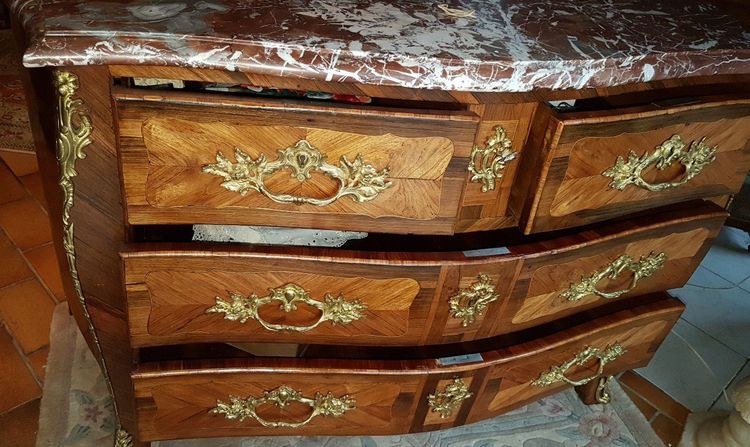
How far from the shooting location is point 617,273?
0.89 meters

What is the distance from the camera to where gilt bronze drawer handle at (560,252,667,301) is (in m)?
0.87

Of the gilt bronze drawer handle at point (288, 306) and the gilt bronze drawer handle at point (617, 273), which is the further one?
the gilt bronze drawer handle at point (617, 273)

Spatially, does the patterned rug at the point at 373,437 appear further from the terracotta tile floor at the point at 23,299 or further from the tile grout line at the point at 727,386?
the tile grout line at the point at 727,386

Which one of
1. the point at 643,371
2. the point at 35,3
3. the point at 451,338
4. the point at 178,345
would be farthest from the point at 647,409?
the point at 35,3

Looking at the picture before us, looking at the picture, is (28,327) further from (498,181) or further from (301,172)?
(498,181)

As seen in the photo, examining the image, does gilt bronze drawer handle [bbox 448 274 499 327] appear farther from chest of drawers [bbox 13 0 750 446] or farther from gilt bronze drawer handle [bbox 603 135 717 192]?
gilt bronze drawer handle [bbox 603 135 717 192]

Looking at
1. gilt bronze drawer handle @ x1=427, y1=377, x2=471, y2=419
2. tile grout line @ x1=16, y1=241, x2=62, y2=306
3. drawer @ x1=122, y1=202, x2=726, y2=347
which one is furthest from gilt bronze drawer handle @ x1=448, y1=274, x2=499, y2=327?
tile grout line @ x1=16, y1=241, x2=62, y2=306

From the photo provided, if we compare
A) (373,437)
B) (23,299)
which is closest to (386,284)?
(373,437)

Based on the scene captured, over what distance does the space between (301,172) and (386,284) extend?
7.6 inches

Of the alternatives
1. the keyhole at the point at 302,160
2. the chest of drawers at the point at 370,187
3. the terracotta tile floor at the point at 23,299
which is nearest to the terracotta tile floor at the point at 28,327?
the terracotta tile floor at the point at 23,299

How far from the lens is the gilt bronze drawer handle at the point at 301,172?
61 centimetres

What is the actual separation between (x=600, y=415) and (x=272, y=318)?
79 centimetres

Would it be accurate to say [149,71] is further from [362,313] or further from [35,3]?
[362,313]

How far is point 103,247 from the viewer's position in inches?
26.5
